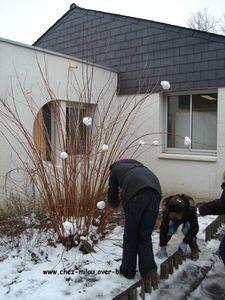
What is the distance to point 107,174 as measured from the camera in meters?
4.89

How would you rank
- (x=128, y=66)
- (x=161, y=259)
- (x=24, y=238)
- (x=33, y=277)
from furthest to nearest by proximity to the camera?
(x=128, y=66), (x=24, y=238), (x=161, y=259), (x=33, y=277)

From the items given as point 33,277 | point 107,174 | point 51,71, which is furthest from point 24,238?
point 51,71

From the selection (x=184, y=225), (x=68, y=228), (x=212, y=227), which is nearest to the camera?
(x=68, y=228)

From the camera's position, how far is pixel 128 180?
3785mm

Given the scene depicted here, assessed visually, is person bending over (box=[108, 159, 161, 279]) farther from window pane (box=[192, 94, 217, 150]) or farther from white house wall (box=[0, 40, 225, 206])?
window pane (box=[192, 94, 217, 150])

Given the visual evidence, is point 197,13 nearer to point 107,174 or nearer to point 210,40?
point 210,40

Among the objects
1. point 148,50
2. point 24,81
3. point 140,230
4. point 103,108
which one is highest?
point 148,50

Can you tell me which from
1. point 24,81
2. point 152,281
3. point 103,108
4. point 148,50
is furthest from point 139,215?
point 148,50

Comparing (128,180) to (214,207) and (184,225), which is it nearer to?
(214,207)

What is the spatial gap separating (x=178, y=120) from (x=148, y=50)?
192 centimetres

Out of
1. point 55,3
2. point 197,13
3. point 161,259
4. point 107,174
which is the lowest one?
point 161,259

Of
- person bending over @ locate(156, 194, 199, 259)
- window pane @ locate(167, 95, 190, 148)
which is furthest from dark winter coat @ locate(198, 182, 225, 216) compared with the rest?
window pane @ locate(167, 95, 190, 148)

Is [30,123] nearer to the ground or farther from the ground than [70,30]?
nearer to the ground

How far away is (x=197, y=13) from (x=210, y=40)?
24791 mm
